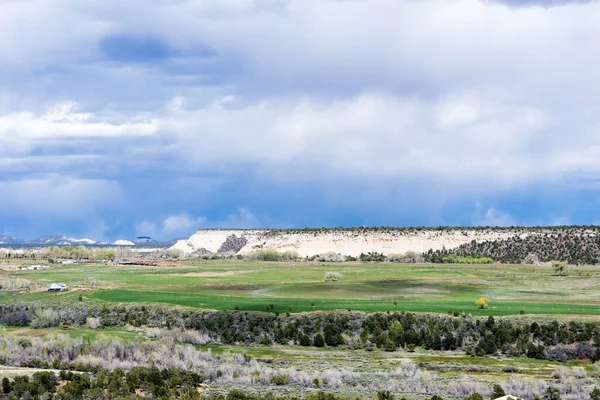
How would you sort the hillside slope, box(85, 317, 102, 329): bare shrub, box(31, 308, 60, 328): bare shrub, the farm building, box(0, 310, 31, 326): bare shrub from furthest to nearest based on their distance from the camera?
the hillside slope, the farm building, box(0, 310, 31, 326): bare shrub, box(31, 308, 60, 328): bare shrub, box(85, 317, 102, 329): bare shrub

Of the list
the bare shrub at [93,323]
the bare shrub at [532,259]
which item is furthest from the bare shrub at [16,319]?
the bare shrub at [532,259]

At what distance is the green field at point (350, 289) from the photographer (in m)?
71.8

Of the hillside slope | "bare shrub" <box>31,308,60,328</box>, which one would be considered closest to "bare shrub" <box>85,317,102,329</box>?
"bare shrub" <box>31,308,60,328</box>

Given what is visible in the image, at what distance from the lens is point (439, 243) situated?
188875 millimetres

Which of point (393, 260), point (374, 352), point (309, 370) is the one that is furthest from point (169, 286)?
point (393, 260)

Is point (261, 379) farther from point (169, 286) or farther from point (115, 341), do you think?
point (169, 286)

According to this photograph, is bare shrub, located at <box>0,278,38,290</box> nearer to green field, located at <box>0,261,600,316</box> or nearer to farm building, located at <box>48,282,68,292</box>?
green field, located at <box>0,261,600,316</box>

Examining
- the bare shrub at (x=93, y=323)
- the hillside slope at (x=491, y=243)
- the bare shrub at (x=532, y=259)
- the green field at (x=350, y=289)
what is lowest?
the bare shrub at (x=93, y=323)

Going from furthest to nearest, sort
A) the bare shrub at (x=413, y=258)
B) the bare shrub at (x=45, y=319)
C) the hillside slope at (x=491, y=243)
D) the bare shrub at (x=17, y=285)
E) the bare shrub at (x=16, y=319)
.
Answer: the bare shrub at (x=413, y=258), the hillside slope at (x=491, y=243), the bare shrub at (x=17, y=285), the bare shrub at (x=16, y=319), the bare shrub at (x=45, y=319)

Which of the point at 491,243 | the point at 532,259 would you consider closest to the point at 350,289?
the point at 532,259

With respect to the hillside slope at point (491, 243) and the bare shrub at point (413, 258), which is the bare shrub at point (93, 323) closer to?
the bare shrub at point (413, 258)

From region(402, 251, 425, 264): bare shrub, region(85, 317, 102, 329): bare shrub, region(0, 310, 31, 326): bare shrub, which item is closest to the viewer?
region(85, 317, 102, 329): bare shrub

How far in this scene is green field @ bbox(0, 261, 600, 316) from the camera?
71.8 meters

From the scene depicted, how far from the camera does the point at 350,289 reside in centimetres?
9012
